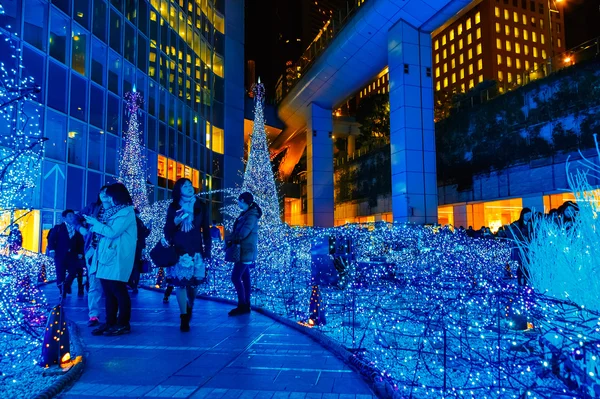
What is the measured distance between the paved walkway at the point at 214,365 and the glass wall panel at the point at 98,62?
48.0 feet

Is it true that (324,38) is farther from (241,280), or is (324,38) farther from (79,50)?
(241,280)

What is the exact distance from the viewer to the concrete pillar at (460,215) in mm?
24875

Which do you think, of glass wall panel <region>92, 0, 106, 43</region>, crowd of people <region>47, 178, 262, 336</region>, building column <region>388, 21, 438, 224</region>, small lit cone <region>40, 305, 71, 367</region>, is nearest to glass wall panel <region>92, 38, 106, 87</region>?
glass wall panel <region>92, 0, 106, 43</region>

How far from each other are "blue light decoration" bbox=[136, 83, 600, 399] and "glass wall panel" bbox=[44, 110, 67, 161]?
6.74m

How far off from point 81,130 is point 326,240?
36.2 ft

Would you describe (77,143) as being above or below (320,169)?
below

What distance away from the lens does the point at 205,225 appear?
5367 mm

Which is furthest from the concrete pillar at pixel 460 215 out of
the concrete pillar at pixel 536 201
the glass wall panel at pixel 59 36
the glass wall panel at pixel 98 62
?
the glass wall panel at pixel 59 36

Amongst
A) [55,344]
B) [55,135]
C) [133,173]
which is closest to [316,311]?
[55,344]

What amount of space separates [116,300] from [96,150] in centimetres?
1388

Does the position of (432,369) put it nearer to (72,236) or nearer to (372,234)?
(72,236)

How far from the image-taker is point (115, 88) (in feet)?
63.0

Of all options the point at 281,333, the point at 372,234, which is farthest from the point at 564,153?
the point at 281,333

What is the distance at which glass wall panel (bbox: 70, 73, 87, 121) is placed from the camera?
53.0 ft
